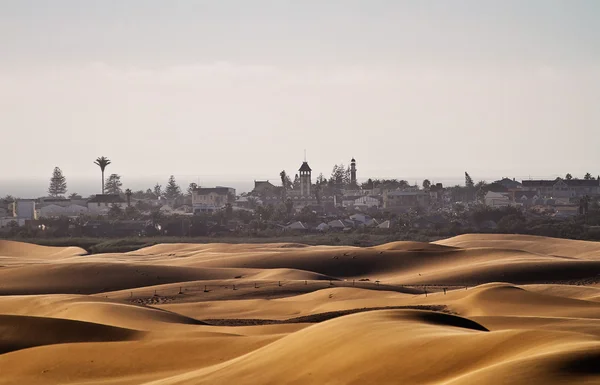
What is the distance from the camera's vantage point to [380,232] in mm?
109875

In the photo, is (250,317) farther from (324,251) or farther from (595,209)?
(595,209)

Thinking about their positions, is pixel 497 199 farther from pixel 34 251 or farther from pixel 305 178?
pixel 34 251

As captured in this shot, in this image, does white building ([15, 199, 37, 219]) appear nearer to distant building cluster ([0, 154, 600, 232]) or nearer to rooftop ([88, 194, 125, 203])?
distant building cluster ([0, 154, 600, 232])

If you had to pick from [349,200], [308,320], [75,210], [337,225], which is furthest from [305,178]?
[308,320]

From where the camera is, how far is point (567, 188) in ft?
576

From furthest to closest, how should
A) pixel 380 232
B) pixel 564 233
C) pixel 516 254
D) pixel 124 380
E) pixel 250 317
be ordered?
1. pixel 380 232
2. pixel 564 233
3. pixel 516 254
4. pixel 250 317
5. pixel 124 380

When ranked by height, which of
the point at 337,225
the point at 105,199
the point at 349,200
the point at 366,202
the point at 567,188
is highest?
the point at 105,199

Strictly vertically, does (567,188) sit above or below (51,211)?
above

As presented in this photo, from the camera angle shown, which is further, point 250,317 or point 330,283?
point 330,283

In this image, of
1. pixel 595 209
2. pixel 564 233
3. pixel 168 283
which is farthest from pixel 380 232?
pixel 168 283

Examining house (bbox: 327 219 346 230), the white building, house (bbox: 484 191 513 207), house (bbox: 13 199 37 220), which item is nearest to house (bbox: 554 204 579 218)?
house (bbox: 484 191 513 207)

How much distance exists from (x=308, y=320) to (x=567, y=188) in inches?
5820

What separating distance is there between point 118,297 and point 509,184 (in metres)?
155

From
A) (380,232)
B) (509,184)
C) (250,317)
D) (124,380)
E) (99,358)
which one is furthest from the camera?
(509,184)
